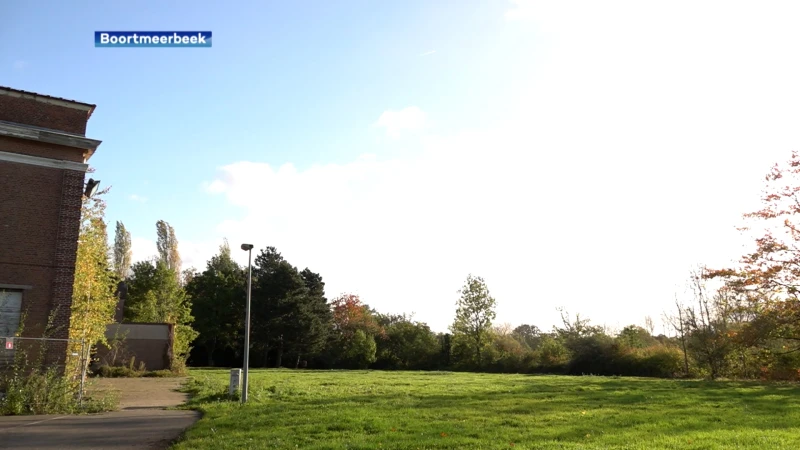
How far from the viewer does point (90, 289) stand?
20.2 metres

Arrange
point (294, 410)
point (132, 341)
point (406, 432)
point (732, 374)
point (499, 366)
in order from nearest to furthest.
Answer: point (406, 432) → point (294, 410) → point (732, 374) → point (132, 341) → point (499, 366)

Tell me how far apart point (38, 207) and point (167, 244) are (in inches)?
2175

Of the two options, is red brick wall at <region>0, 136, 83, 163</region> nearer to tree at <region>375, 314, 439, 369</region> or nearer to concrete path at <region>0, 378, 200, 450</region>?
concrete path at <region>0, 378, 200, 450</region>

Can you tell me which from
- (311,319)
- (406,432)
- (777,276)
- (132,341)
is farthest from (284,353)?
(406,432)

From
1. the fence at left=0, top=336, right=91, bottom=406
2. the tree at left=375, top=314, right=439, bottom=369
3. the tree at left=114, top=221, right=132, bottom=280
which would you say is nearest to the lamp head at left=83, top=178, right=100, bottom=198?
the fence at left=0, top=336, right=91, bottom=406

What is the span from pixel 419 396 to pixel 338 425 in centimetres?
659

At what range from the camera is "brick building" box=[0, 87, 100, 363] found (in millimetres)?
16938

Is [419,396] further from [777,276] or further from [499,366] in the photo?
[499,366]

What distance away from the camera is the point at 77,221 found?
17938mm

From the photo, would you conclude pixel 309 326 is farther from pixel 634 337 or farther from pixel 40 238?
pixel 40 238

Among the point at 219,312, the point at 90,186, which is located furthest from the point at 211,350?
the point at 90,186

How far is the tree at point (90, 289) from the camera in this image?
757 inches

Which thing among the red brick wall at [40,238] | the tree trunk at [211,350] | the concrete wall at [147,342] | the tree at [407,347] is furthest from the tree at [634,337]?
the tree trunk at [211,350]

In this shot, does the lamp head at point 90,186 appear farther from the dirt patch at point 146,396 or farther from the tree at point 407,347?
the tree at point 407,347
